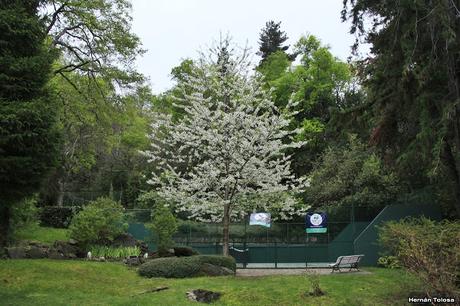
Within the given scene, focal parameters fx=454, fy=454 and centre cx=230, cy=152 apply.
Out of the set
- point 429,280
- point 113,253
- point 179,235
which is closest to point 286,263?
point 179,235

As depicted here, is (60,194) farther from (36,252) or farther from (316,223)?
(316,223)

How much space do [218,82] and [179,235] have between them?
750 centimetres

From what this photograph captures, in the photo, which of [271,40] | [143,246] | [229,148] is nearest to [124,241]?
[143,246]

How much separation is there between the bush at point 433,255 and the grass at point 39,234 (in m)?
13.7

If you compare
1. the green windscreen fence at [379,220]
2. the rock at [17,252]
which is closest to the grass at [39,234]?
the rock at [17,252]

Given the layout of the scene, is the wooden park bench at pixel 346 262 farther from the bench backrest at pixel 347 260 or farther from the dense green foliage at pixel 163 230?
the dense green foliage at pixel 163 230

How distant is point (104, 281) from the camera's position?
12.5 m

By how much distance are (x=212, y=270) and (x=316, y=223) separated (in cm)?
571

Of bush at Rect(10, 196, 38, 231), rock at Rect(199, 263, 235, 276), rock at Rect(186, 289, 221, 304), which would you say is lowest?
rock at Rect(186, 289, 221, 304)

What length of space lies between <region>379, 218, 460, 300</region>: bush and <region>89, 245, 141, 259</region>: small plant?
10292mm

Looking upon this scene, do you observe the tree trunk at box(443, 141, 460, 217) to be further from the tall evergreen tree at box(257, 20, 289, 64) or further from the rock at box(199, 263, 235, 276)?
the tall evergreen tree at box(257, 20, 289, 64)

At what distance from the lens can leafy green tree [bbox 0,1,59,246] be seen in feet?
33.2

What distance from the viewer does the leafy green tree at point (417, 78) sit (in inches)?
411

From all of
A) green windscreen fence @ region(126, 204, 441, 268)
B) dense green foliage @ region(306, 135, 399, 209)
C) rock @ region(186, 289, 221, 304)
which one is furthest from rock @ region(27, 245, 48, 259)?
dense green foliage @ region(306, 135, 399, 209)
